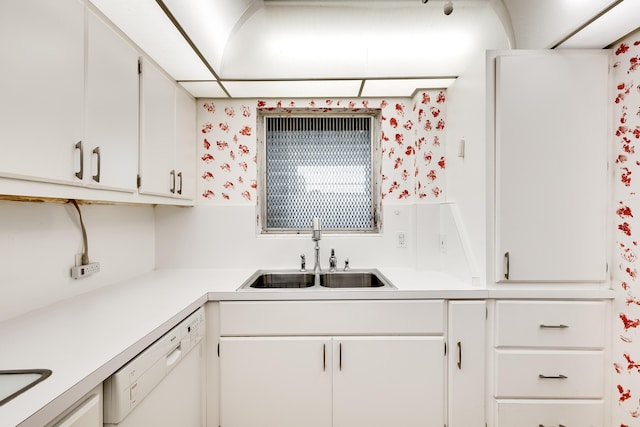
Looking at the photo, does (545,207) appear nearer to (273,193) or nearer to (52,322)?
(273,193)

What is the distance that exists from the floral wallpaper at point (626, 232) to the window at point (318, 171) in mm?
1348

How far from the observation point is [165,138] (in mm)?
1796

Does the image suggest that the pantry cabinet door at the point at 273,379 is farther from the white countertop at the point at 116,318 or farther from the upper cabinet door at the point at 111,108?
the upper cabinet door at the point at 111,108

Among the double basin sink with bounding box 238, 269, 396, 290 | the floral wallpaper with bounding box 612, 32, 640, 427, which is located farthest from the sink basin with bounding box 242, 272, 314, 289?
the floral wallpaper with bounding box 612, 32, 640, 427

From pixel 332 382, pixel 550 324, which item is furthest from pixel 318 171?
pixel 550 324

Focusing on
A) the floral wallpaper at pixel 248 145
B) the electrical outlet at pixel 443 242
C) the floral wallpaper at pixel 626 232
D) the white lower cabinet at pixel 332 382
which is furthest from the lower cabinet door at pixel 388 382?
the floral wallpaper at pixel 248 145

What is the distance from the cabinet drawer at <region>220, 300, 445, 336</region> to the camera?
63.5 inches

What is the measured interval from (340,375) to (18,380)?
1.28 meters

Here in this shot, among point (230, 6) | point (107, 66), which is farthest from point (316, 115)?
point (107, 66)

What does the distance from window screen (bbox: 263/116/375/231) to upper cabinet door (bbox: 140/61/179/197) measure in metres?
0.70

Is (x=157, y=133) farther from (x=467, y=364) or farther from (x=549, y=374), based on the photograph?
(x=549, y=374)

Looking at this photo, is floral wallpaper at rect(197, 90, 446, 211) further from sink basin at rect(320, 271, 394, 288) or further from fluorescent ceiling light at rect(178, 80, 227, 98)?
sink basin at rect(320, 271, 394, 288)

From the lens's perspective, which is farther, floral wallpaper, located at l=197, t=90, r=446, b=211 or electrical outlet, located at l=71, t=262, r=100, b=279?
floral wallpaper, located at l=197, t=90, r=446, b=211

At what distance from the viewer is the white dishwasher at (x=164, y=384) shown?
89 centimetres
